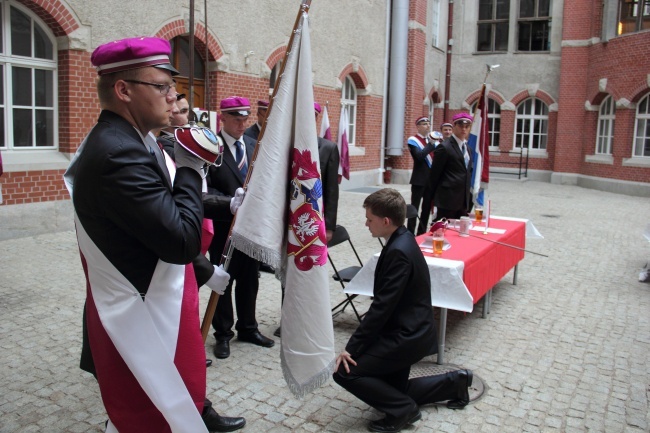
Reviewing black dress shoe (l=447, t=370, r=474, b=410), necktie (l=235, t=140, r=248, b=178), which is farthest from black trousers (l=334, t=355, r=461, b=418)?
necktie (l=235, t=140, r=248, b=178)

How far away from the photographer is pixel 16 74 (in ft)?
27.9

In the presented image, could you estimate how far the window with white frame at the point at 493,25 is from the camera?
2439 cm

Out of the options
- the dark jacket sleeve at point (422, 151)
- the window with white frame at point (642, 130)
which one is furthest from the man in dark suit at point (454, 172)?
the window with white frame at point (642, 130)

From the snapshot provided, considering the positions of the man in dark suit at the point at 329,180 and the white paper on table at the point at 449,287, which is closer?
the white paper on table at the point at 449,287

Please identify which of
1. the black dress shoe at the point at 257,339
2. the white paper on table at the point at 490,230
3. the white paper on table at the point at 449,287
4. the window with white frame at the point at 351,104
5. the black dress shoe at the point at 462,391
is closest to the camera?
the black dress shoe at the point at 462,391

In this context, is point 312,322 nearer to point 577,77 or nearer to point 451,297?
point 451,297

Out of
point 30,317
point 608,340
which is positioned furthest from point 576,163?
point 30,317

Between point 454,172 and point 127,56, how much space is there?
5.83 metres

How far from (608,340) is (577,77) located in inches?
743

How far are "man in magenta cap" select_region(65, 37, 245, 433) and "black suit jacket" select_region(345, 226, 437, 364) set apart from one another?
1.50 metres

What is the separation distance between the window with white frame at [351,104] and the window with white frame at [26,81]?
9609mm

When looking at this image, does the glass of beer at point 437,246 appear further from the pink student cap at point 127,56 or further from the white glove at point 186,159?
the pink student cap at point 127,56

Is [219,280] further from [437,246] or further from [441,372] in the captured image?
[437,246]

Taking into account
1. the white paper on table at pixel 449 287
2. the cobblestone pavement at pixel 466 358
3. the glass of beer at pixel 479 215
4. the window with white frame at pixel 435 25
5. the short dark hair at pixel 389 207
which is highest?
the window with white frame at pixel 435 25
